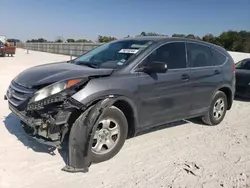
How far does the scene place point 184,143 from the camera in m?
4.59

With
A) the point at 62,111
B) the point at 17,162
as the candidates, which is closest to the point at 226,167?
the point at 62,111

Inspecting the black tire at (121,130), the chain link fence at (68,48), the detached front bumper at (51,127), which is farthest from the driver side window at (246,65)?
the chain link fence at (68,48)

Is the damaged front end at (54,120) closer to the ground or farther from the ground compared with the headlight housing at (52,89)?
closer to the ground

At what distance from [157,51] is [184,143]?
163cm

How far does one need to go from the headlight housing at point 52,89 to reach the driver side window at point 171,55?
136 cm

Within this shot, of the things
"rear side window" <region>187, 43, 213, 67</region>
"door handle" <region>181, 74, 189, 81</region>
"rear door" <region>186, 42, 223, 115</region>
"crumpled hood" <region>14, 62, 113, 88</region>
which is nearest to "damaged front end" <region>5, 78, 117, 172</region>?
"crumpled hood" <region>14, 62, 113, 88</region>

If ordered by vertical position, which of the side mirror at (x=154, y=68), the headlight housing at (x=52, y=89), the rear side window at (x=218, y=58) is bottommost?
the headlight housing at (x=52, y=89)

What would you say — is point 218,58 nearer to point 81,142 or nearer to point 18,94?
point 81,142

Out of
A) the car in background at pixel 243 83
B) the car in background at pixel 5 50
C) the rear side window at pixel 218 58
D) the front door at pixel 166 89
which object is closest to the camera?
the front door at pixel 166 89

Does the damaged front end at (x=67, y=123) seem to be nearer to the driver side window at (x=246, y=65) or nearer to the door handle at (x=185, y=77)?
the door handle at (x=185, y=77)

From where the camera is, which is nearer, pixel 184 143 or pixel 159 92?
pixel 159 92

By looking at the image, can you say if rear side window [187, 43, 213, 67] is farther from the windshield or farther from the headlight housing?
the headlight housing

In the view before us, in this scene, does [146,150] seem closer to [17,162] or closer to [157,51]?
[157,51]

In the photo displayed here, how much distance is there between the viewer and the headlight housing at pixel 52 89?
342 centimetres
